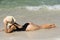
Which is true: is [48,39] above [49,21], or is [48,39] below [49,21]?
below

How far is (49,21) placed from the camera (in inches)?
333

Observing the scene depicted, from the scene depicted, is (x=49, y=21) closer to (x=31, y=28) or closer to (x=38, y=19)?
(x=38, y=19)

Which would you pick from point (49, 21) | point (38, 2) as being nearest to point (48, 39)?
point (49, 21)

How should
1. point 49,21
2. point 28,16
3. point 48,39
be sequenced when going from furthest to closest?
point 28,16 < point 49,21 < point 48,39

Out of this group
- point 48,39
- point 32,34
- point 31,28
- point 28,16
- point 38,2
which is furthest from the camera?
point 38,2

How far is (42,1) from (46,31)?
23.7 ft

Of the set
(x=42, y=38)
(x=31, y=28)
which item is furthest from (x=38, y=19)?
(x=42, y=38)

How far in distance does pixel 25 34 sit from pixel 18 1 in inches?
313

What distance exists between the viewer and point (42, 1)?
14.0 m

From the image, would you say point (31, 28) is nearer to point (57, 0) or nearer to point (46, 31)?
point (46, 31)

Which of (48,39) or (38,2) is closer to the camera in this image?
(48,39)

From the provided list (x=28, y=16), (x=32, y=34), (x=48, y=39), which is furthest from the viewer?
(x=28, y=16)

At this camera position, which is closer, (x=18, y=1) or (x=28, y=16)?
(x=28, y=16)

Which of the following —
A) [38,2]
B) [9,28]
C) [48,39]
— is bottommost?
[48,39]
